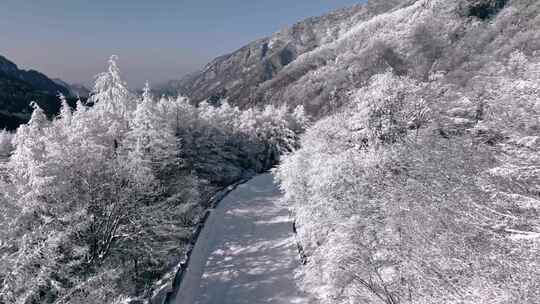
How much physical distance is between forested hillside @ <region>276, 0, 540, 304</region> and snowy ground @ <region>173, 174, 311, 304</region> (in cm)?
167

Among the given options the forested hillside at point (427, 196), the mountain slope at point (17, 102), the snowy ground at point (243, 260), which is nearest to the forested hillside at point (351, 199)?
the forested hillside at point (427, 196)

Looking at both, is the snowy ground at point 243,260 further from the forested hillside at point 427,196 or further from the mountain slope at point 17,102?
the mountain slope at point 17,102

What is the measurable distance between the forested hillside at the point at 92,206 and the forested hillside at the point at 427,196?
31.4ft

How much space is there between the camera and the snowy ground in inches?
640

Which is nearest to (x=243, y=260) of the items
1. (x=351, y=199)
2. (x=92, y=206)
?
(x=351, y=199)

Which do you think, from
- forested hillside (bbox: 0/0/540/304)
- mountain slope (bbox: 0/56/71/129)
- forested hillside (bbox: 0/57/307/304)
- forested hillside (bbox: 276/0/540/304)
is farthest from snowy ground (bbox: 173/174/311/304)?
mountain slope (bbox: 0/56/71/129)

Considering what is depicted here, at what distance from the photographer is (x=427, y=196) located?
1229 cm

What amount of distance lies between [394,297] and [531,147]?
21.3 feet

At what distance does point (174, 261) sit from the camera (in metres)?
21.5

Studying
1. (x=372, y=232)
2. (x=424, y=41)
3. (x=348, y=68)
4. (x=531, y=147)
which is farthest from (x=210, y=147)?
(x=424, y=41)

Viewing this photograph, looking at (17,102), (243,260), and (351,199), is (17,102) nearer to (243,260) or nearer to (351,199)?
(243,260)

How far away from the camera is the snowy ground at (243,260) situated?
1625 cm

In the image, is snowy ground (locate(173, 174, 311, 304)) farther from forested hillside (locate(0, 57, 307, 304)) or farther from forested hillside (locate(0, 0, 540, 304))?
forested hillside (locate(0, 57, 307, 304))

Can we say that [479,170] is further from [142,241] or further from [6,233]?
[6,233]
